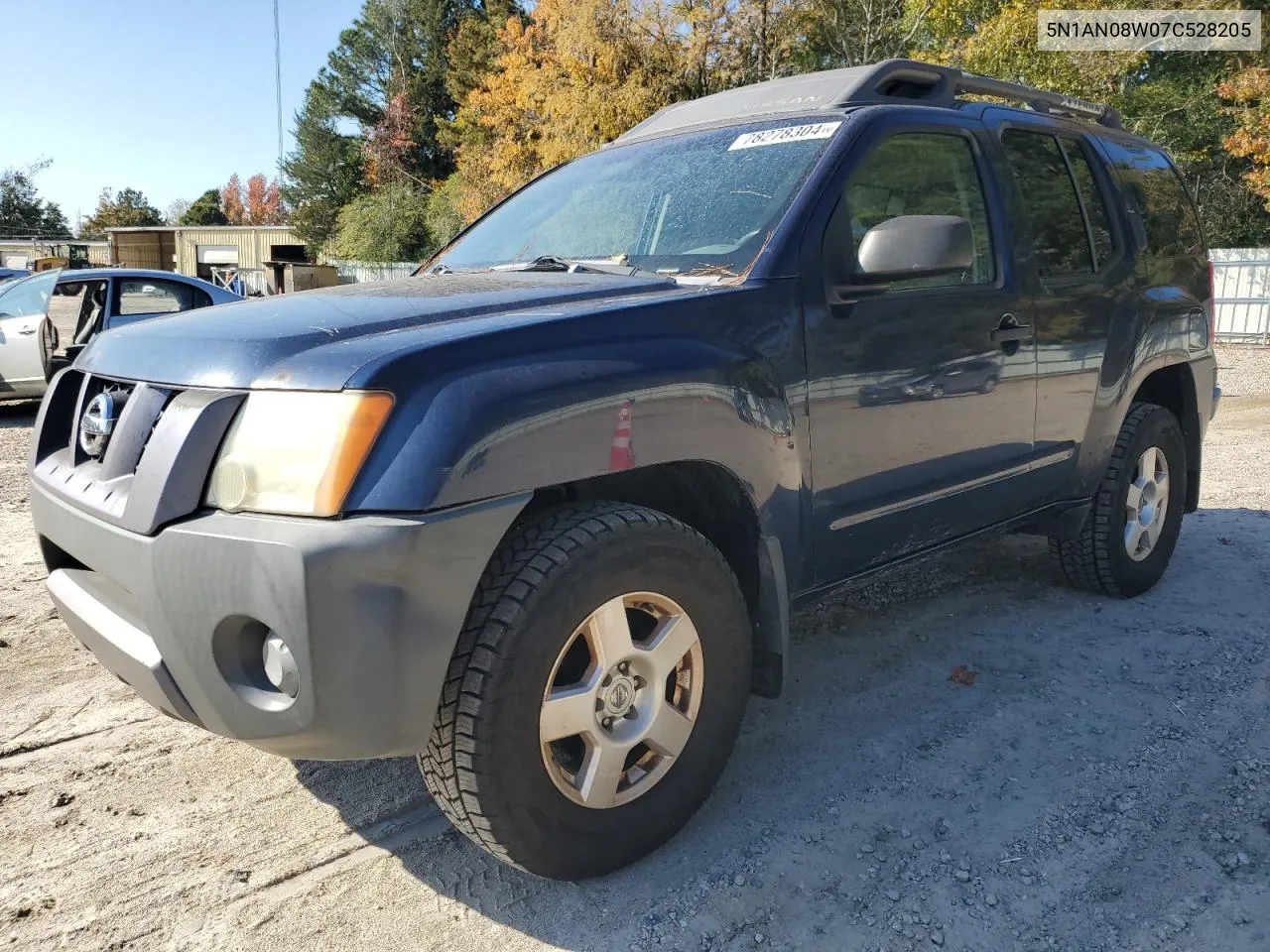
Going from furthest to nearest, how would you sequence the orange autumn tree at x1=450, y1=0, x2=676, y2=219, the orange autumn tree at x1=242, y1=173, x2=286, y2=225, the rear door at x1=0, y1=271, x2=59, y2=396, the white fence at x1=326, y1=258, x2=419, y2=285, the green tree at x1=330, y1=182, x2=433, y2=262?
the orange autumn tree at x1=242, y1=173, x2=286, y2=225
the green tree at x1=330, y1=182, x2=433, y2=262
the white fence at x1=326, y1=258, x2=419, y2=285
the orange autumn tree at x1=450, y1=0, x2=676, y2=219
the rear door at x1=0, y1=271, x2=59, y2=396

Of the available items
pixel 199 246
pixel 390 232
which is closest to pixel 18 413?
pixel 390 232

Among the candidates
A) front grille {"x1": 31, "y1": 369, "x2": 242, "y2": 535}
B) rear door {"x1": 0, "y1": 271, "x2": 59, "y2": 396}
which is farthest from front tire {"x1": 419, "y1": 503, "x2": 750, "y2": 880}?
rear door {"x1": 0, "y1": 271, "x2": 59, "y2": 396}

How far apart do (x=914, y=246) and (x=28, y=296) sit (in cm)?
1003

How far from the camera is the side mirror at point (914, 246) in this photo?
2.56 m

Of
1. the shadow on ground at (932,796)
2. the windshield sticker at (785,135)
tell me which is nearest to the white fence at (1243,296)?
the shadow on ground at (932,796)

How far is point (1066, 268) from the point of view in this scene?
3.56 m

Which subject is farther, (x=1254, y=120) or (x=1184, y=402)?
(x=1254, y=120)

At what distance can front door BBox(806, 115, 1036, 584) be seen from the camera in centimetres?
266

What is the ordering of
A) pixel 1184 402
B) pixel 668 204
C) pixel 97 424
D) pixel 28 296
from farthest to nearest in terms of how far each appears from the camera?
1. pixel 28 296
2. pixel 1184 402
3. pixel 668 204
4. pixel 97 424

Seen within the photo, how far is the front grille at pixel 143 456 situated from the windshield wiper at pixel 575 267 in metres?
1.20

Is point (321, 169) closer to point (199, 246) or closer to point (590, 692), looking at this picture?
point (199, 246)

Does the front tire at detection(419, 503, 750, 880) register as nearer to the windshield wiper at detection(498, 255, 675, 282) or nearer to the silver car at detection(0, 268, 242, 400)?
the windshield wiper at detection(498, 255, 675, 282)

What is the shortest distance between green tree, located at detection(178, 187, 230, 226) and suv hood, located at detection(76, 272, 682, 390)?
8669 centimetres

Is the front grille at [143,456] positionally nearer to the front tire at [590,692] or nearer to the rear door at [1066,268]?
the front tire at [590,692]
